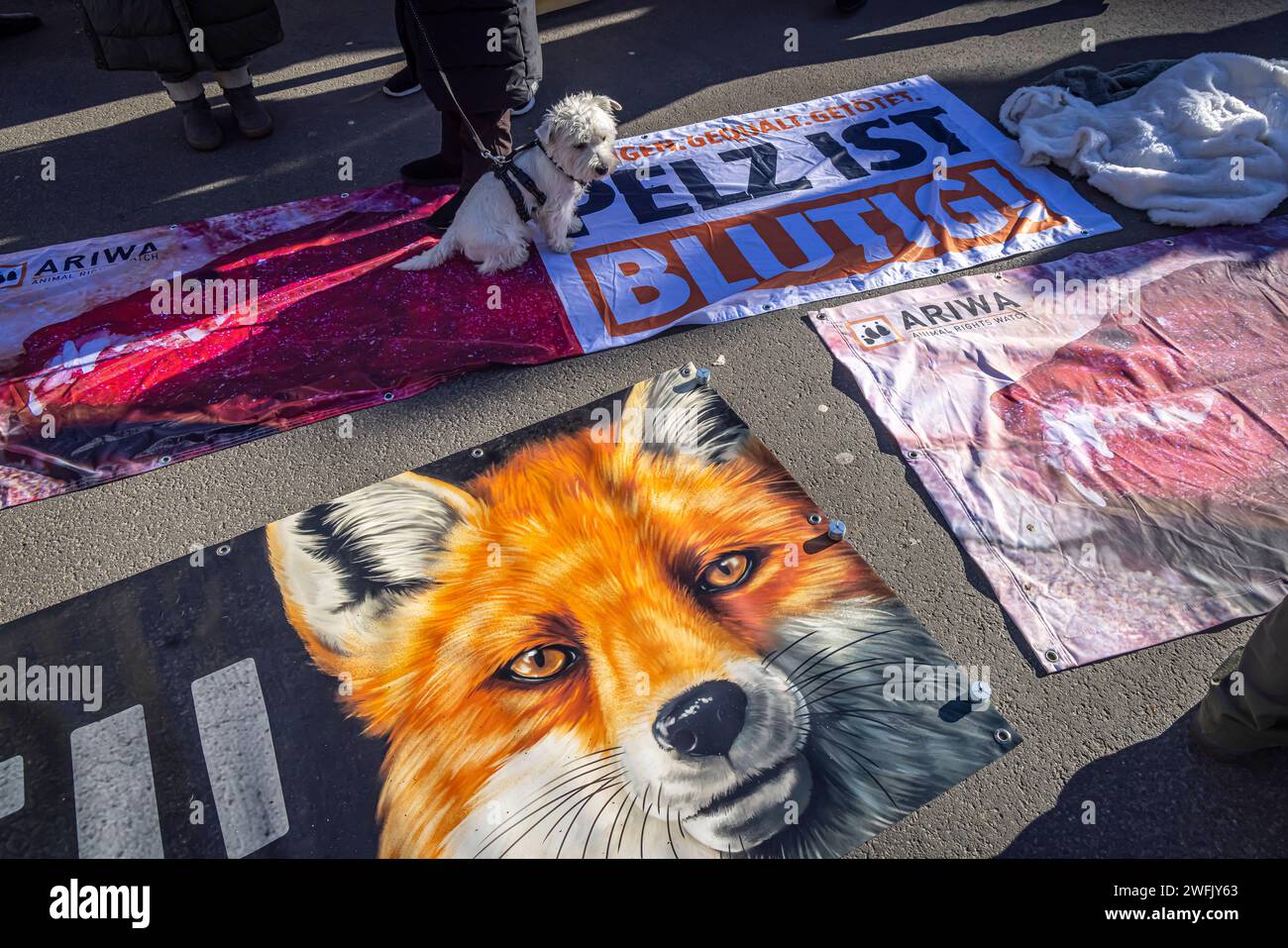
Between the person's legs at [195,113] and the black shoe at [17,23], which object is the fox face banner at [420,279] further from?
the black shoe at [17,23]

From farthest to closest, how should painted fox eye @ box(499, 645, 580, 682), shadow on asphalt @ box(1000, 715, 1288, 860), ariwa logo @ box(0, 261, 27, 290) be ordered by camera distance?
ariwa logo @ box(0, 261, 27, 290)
painted fox eye @ box(499, 645, 580, 682)
shadow on asphalt @ box(1000, 715, 1288, 860)

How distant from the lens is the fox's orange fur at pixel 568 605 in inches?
78.8

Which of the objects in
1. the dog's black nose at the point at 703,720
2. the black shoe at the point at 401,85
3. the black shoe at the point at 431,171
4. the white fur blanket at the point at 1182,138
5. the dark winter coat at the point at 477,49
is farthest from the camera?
the black shoe at the point at 401,85

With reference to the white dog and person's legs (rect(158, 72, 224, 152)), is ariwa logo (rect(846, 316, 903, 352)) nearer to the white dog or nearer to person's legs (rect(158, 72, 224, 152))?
the white dog

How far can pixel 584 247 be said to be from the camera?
3441mm

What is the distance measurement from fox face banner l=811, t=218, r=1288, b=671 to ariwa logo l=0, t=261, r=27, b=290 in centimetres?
341

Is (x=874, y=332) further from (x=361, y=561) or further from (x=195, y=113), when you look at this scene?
(x=195, y=113)

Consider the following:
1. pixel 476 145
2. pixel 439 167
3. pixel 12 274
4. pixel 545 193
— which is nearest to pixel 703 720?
pixel 545 193

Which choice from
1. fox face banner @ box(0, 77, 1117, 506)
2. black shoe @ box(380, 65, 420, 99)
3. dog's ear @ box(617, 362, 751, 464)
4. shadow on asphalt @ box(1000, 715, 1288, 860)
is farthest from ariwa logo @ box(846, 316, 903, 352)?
black shoe @ box(380, 65, 420, 99)

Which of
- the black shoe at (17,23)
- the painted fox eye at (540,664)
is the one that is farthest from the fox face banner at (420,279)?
the black shoe at (17,23)

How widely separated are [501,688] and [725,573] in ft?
2.38

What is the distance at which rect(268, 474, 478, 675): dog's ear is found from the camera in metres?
2.21

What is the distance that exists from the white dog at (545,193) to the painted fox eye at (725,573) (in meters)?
1.61

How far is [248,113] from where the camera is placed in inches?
161
